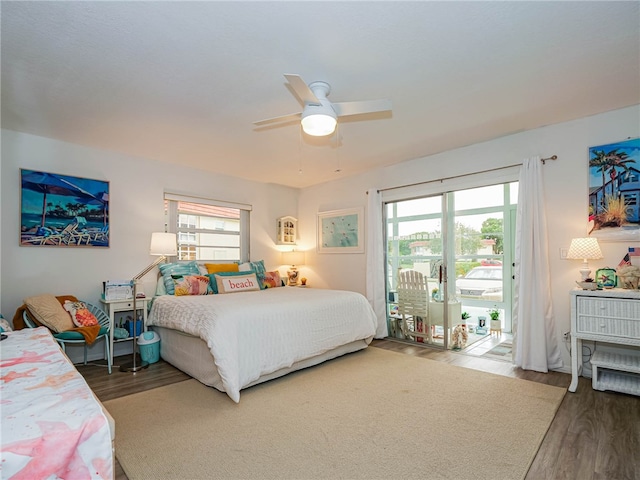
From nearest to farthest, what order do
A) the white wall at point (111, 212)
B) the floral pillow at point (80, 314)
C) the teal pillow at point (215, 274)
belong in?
the floral pillow at point (80, 314)
the white wall at point (111, 212)
the teal pillow at point (215, 274)

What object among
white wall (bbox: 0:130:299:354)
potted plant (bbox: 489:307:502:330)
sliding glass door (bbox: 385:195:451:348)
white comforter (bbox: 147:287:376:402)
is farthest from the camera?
potted plant (bbox: 489:307:502:330)

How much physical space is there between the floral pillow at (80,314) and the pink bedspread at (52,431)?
7.36 ft

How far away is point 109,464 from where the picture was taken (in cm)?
99

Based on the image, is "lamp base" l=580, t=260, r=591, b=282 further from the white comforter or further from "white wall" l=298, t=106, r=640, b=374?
the white comforter

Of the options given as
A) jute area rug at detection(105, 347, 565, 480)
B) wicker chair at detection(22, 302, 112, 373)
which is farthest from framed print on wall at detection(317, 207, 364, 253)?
wicker chair at detection(22, 302, 112, 373)

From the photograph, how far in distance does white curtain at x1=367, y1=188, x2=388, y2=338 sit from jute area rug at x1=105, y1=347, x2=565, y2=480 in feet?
5.05

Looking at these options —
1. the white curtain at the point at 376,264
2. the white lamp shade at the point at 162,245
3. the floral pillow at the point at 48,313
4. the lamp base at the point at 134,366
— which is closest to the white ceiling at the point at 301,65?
the white lamp shade at the point at 162,245

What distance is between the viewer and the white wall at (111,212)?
3.35 meters

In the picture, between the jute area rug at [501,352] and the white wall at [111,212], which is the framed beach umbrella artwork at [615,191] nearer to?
the jute area rug at [501,352]

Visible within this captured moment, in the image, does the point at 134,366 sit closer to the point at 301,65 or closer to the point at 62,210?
the point at 62,210

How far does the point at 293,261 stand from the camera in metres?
5.95

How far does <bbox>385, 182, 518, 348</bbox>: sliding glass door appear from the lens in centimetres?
447

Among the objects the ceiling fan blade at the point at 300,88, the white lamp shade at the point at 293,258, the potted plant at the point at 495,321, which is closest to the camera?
the ceiling fan blade at the point at 300,88

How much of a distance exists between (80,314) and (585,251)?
15.9 feet
